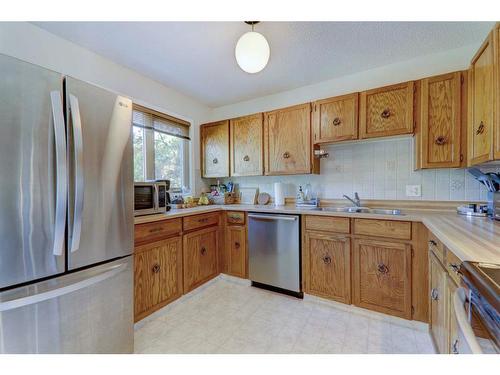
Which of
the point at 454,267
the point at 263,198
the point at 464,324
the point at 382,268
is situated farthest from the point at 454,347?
the point at 263,198

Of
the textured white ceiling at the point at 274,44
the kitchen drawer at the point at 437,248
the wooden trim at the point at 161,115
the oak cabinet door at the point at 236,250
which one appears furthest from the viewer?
the oak cabinet door at the point at 236,250

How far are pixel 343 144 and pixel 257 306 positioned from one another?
6.27ft

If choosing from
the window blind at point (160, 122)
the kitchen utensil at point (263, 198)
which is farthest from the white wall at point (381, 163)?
the window blind at point (160, 122)

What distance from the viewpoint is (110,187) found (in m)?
1.24

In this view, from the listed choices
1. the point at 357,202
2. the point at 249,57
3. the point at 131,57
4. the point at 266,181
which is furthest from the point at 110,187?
the point at 357,202

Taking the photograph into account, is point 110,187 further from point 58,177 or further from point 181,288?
point 181,288

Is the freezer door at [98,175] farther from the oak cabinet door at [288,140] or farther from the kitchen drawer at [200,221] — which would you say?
the oak cabinet door at [288,140]

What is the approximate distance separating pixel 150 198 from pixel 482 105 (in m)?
2.56

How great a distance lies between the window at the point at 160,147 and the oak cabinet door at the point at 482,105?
2.79 metres

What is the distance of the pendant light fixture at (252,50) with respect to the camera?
1403 millimetres

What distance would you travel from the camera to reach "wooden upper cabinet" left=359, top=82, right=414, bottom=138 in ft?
5.98

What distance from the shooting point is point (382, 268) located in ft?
5.67

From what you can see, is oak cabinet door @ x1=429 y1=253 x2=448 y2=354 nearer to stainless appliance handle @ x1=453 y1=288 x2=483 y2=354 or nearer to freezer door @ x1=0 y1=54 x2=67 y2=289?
stainless appliance handle @ x1=453 y1=288 x2=483 y2=354

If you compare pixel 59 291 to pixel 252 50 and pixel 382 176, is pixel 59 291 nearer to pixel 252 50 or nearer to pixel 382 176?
pixel 252 50
